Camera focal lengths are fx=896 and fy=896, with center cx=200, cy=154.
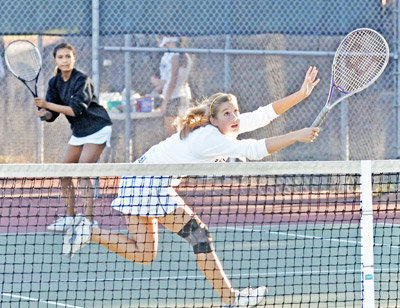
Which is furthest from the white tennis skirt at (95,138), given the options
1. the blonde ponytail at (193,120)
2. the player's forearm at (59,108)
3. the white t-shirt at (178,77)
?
the blonde ponytail at (193,120)

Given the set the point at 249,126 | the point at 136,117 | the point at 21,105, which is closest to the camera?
the point at 249,126

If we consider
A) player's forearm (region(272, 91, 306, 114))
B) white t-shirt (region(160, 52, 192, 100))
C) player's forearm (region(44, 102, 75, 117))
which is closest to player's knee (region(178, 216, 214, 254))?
player's forearm (region(272, 91, 306, 114))

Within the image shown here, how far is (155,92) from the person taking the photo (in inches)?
367

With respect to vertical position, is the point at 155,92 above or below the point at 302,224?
above

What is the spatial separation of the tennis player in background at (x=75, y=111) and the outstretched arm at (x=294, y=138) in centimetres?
264

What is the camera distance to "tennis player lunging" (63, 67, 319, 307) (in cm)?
414

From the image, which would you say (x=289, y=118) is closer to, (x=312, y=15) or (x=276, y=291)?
(x=312, y=15)

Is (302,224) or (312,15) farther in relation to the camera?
(312,15)

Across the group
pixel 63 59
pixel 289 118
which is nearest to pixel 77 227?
pixel 63 59

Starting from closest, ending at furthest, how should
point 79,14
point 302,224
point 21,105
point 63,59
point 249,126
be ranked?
point 249,126, point 63,59, point 302,224, point 79,14, point 21,105

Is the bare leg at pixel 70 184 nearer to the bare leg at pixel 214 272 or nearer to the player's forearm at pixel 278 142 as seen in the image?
the bare leg at pixel 214 272

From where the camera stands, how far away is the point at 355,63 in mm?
5031

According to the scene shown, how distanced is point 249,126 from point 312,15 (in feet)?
14.1

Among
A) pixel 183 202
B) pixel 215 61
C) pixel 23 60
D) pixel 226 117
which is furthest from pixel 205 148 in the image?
pixel 215 61
